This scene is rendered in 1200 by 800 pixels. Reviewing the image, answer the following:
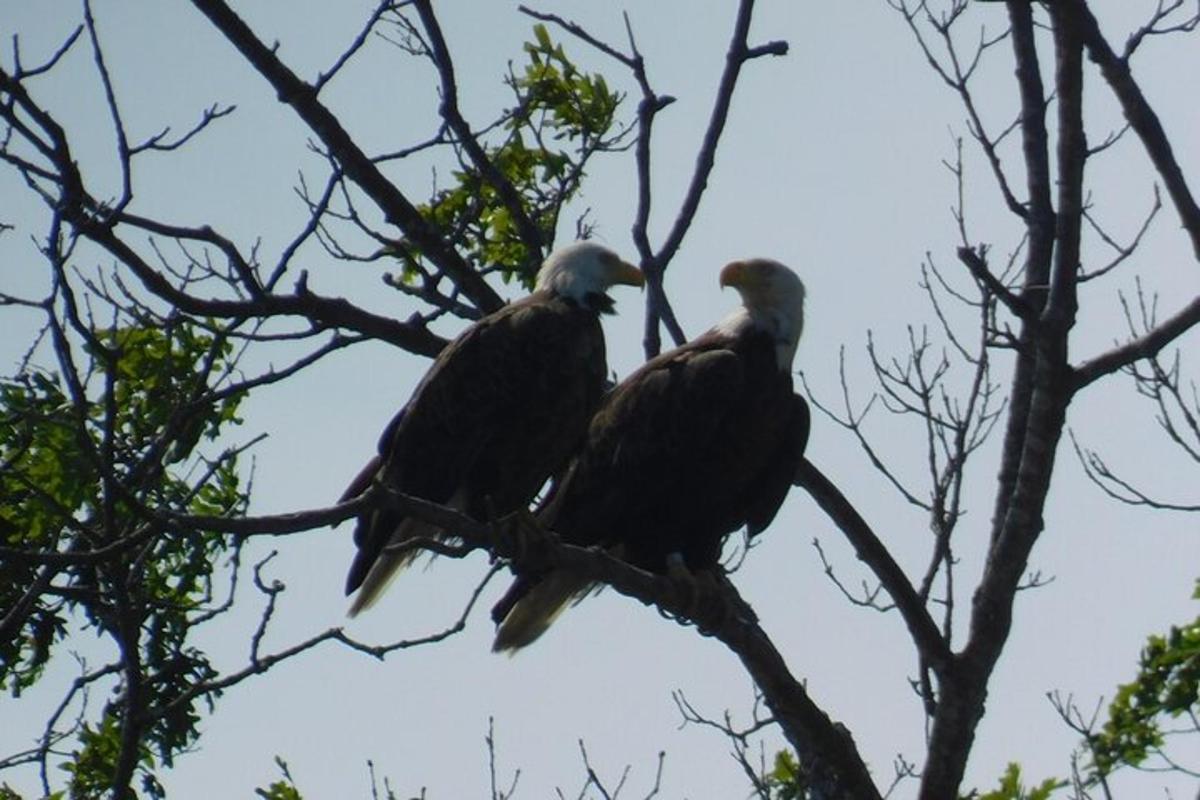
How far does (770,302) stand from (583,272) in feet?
1.89

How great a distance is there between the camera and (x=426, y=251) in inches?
227

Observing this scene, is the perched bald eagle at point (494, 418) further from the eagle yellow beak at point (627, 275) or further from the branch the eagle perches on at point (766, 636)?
the branch the eagle perches on at point (766, 636)

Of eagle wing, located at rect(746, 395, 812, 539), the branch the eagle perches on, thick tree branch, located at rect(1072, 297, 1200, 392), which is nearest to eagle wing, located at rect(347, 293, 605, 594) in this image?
eagle wing, located at rect(746, 395, 812, 539)

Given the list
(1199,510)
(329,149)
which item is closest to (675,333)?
(329,149)

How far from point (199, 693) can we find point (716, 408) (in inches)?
76.8

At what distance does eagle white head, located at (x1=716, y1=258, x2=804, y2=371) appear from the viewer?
616 centimetres

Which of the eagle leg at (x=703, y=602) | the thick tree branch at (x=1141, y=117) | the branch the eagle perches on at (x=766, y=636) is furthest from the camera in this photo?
the eagle leg at (x=703, y=602)

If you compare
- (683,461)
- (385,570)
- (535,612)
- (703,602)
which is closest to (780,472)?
(683,461)

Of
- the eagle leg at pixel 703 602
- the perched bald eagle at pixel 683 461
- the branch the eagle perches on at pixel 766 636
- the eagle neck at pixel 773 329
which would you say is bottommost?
the branch the eagle perches on at pixel 766 636

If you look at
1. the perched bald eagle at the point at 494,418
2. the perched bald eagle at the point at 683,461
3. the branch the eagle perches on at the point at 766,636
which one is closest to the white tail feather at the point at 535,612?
the perched bald eagle at the point at 683,461

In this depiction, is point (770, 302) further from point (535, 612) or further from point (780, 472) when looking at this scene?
point (535, 612)

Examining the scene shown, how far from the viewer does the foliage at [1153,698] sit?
6043 millimetres

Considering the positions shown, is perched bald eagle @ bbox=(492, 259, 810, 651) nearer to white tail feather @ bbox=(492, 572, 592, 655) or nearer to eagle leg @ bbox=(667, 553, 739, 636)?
white tail feather @ bbox=(492, 572, 592, 655)

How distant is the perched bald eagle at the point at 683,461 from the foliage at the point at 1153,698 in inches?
47.2
